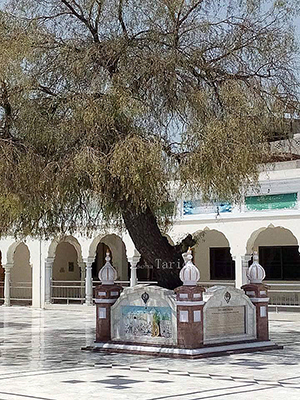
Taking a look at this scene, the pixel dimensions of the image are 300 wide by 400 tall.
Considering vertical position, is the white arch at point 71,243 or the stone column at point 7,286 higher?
the white arch at point 71,243

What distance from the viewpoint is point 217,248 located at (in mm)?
27109

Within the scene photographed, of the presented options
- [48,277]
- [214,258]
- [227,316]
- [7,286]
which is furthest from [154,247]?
[7,286]

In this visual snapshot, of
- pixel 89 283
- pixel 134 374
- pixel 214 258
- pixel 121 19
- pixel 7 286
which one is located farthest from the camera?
pixel 7 286

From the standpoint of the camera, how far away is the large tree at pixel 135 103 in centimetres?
1251

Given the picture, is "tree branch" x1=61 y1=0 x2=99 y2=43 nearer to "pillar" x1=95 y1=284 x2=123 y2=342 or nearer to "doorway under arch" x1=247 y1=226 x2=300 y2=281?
"pillar" x1=95 y1=284 x2=123 y2=342

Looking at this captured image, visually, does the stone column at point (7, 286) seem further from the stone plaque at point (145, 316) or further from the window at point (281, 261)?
the stone plaque at point (145, 316)

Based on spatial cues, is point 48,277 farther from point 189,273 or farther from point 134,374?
point 134,374

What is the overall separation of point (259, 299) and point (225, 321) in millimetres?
1062

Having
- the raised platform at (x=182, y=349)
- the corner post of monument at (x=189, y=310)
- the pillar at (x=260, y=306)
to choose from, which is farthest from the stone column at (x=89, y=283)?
the corner post of monument at (x=189, y=310)

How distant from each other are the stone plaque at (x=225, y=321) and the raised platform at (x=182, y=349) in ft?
0.88

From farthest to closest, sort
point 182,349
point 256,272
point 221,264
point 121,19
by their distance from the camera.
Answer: point 221,264 → point 256,272 → point 121,19 → point 182,349

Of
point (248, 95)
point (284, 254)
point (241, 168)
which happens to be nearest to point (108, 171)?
point (241, 168)

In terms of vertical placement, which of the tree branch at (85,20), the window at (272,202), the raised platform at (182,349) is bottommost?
the raised platform at (182,349)

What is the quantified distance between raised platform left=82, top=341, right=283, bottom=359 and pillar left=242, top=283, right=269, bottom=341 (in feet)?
0.65
